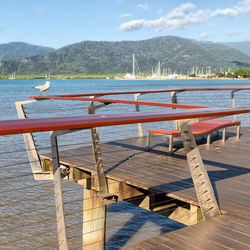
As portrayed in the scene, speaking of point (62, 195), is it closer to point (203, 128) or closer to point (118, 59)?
point (203, 128)

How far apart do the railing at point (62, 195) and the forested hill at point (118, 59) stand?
119766 mm

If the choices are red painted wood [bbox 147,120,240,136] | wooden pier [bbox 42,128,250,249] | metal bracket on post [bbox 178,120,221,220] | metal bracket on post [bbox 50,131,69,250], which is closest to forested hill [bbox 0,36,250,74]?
red painted wood [bbox 147,120,240,136]

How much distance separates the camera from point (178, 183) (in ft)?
11.3

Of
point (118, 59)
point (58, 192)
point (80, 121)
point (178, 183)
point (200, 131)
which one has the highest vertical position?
point (118, 59)

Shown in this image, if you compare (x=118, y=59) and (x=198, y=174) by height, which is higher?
(x=118, y=59)

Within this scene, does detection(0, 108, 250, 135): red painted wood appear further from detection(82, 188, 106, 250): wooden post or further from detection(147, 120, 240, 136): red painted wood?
detection(147, 120, 240, 136): red painted wood

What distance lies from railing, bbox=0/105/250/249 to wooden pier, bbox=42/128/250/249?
20 cm

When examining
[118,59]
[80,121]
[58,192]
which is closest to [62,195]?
[58,192]

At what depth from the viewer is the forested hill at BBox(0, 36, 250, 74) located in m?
125

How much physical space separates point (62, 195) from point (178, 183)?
1.64m

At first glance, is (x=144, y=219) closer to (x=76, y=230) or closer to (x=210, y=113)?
(x=76, y=230)

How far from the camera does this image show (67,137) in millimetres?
11555

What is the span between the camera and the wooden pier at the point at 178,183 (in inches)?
89.2

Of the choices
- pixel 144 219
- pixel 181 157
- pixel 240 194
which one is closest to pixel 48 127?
pixel 240 194
